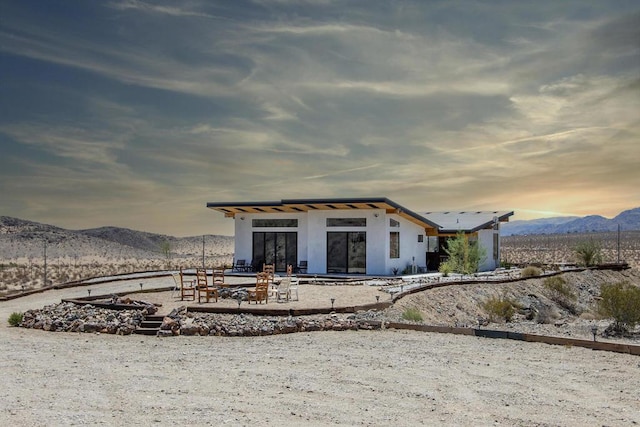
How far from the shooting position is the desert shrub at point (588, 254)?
38.5 metres

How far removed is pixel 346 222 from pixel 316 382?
20692mm

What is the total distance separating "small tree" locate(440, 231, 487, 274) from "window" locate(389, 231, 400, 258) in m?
2.20

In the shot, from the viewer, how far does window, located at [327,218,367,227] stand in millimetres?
29562

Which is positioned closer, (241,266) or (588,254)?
A: (241,266)

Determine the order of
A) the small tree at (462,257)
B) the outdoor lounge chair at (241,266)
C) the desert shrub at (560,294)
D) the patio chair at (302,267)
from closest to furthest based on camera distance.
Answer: the desert shrub at (560,294), the small tree at (462,257), the patio chair at (302,267), the outdoor lounge chair at (241,266)

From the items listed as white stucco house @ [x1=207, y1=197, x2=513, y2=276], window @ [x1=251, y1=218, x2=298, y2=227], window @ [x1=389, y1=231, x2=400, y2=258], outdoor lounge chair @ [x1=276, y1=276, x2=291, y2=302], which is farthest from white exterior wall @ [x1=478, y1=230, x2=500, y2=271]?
outdoor lounge chair @ [x1=276, y1=276, x2=291, y2=302]

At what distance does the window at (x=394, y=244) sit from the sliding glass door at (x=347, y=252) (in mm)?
1177

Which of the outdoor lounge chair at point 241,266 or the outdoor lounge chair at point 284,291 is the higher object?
the outdoor lounge chair at point 241,266

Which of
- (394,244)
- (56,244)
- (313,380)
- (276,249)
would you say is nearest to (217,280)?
(276,249)

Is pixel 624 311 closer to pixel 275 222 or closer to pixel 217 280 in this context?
pixel 217 280

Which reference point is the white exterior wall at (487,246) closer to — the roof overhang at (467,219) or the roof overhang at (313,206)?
the roof overhang at (467,219)

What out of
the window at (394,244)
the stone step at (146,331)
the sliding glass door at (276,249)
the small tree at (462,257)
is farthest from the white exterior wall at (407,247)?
the stone step at (146,331)

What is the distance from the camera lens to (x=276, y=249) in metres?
31.4

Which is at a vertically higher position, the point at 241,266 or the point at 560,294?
the point at 241,266
